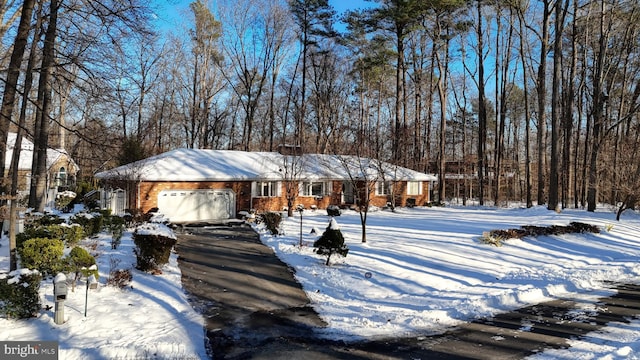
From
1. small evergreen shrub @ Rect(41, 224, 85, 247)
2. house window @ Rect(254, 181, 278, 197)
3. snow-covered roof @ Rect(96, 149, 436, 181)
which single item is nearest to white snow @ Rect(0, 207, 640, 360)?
small evergreen shrub @ Rect(41, 224, 85, 247)

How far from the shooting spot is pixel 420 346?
18.5ft

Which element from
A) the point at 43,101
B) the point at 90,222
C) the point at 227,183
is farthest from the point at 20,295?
the point at 227,183

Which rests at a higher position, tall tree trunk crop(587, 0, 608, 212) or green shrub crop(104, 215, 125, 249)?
tall tree trunk crop(587, 0, 608, 212)

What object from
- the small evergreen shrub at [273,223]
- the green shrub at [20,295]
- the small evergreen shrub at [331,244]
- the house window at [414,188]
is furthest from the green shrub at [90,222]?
the house window at [414,188]

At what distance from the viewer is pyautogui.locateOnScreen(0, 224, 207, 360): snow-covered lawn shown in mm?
5121

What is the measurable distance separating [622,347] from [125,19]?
10055 millimetres

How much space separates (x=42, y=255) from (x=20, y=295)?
1.41 metres

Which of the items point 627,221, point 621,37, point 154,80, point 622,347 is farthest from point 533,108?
point 622,347

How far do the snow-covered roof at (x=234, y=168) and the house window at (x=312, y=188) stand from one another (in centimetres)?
67

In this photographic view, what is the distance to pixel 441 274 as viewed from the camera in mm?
9508

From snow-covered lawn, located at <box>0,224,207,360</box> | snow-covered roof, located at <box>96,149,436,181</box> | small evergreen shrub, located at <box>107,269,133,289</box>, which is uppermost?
snow-covered roof, located at <box>96,149,436,181</box>

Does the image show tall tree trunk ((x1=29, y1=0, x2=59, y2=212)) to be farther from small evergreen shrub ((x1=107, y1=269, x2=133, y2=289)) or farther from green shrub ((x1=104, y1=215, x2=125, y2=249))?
small evergreen shrub ((x1=107, y1=269, x2=133, y2=289))

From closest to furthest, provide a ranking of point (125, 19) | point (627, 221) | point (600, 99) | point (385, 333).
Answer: point (385, 333) → point (125, 19) → point (627, 221) → point (600, 99)

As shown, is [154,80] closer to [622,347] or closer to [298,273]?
[298,273]
